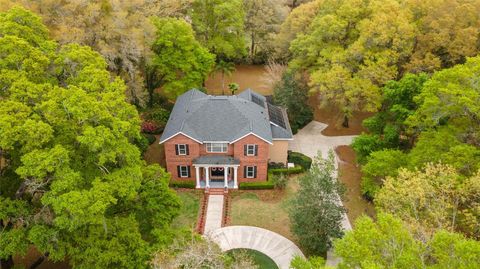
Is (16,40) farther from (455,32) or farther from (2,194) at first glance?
(455,32)

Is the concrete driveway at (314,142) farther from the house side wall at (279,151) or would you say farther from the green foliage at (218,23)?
the green foliage at (218,23)

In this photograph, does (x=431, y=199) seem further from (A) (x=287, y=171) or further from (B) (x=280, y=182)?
(A) (x=287, y=171)

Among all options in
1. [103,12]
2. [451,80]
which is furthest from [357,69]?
[103,12]

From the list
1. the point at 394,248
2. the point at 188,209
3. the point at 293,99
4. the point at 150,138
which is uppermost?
the point at 394,248

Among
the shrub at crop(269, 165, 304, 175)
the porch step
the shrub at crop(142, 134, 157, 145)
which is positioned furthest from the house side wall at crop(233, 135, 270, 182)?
the shrub at crop(142, 134, 157, 145)

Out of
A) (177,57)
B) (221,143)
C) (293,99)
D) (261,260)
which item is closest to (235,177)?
(221,143)

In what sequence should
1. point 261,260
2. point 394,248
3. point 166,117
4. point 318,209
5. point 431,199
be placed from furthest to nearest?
1. point 166,117
2. point 261,260
3. point 318,209
4. point 431,199
5. point 394,248

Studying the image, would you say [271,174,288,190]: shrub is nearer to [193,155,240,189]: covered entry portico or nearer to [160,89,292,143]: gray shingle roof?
[193,155,240,189]: covered entry portico
